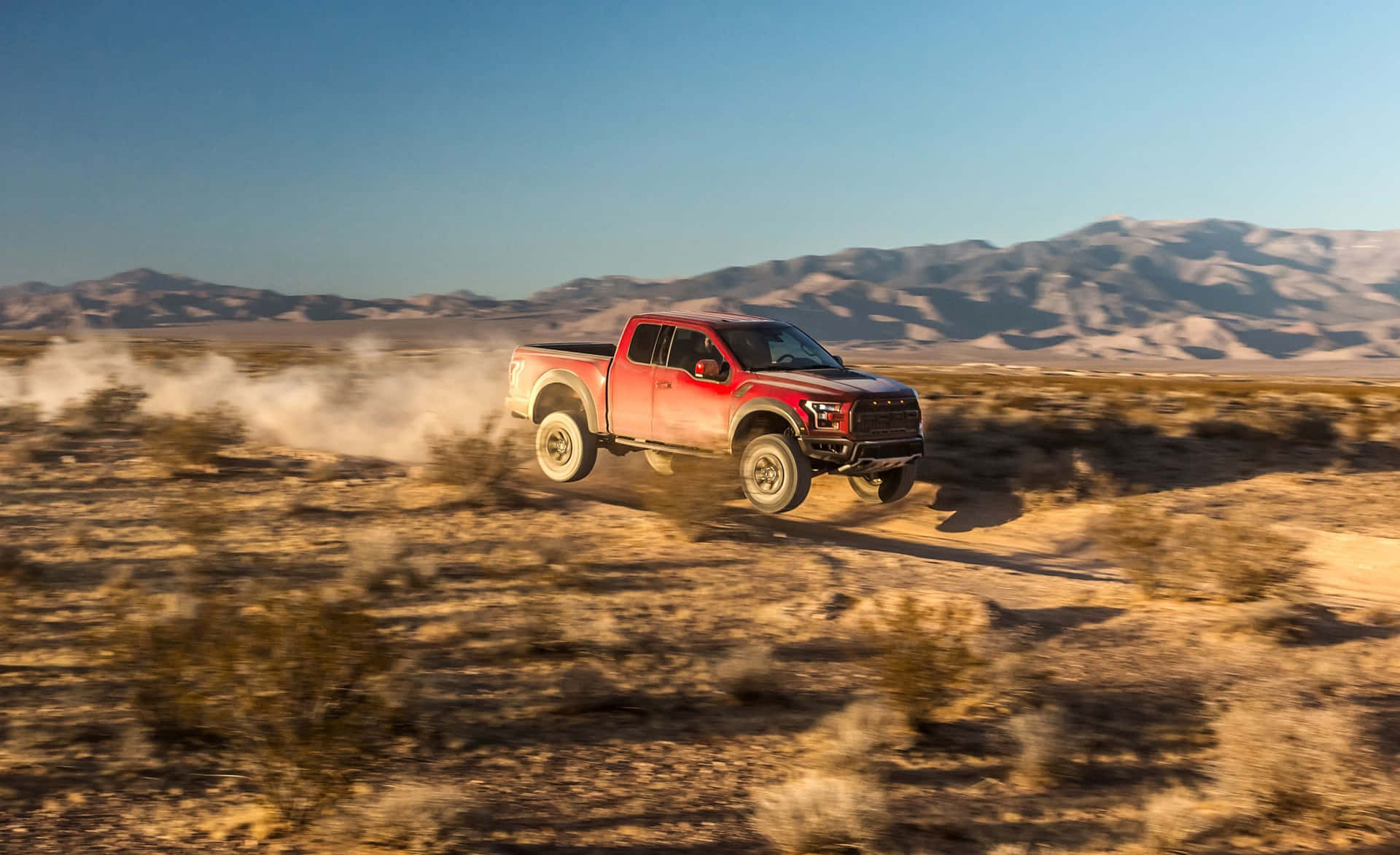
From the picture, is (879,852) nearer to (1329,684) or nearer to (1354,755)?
(1354,755)

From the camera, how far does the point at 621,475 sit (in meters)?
15.0

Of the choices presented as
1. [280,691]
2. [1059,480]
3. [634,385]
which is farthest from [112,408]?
[280,691]

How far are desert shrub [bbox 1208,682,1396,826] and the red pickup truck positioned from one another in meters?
5.07

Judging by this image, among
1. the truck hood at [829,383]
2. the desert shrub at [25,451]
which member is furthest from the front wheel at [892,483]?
the desert shrub at [25,451]

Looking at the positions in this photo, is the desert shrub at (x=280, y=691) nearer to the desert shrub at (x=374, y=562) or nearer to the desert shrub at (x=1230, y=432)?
the desert shrub at (x=374, y=562)

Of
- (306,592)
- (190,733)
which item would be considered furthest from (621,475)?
(190,733)

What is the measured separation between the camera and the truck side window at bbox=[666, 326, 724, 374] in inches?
474

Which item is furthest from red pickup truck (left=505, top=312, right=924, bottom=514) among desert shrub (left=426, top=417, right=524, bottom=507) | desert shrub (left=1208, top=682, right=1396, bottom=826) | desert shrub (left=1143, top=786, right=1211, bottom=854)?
desert shrub (left=1143, top=786, right=1211, bottom=854)

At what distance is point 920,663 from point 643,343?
680cm

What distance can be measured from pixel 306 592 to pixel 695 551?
369 cm

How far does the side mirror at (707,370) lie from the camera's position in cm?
1163

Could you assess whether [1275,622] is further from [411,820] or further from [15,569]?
[15,569]

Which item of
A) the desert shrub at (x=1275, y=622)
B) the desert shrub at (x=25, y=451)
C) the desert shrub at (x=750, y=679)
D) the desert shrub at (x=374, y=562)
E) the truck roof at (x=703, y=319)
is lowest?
the desert shrub at (x=750, y=679)

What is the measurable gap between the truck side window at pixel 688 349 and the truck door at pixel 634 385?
0.27 metres
